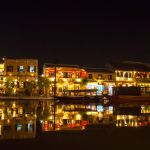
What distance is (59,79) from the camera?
68.4 meters

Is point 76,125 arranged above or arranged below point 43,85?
below

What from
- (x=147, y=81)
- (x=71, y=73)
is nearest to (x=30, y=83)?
(x=71, y=73)

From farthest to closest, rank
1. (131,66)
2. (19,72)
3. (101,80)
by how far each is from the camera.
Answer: (131,66) < (101,80) < (19,72)

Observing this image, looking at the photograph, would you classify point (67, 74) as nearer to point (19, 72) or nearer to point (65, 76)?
point (65, 76)

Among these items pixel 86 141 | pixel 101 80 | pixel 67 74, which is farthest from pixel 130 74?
pixel 86 141

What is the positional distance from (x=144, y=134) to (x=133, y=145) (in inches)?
122

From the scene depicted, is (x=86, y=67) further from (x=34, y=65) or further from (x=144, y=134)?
(x=144, y=134)

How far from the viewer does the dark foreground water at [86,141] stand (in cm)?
1384

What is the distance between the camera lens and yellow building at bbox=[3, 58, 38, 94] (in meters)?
66.4

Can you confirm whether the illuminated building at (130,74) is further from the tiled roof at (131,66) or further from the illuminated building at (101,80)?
the illuminated building at (101,80)

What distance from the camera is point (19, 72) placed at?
220 ft

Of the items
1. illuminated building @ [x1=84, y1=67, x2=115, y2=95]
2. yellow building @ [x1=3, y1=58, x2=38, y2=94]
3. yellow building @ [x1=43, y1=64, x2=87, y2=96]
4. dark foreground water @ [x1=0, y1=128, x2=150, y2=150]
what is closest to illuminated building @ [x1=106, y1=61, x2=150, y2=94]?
illuminated building @ [x1=84, y1=67, x2=115, y2=95]

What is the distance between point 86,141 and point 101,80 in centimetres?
5704

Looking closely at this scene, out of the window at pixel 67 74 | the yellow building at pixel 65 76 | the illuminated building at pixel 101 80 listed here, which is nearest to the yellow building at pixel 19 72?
the yellow building at pixel 65 76
